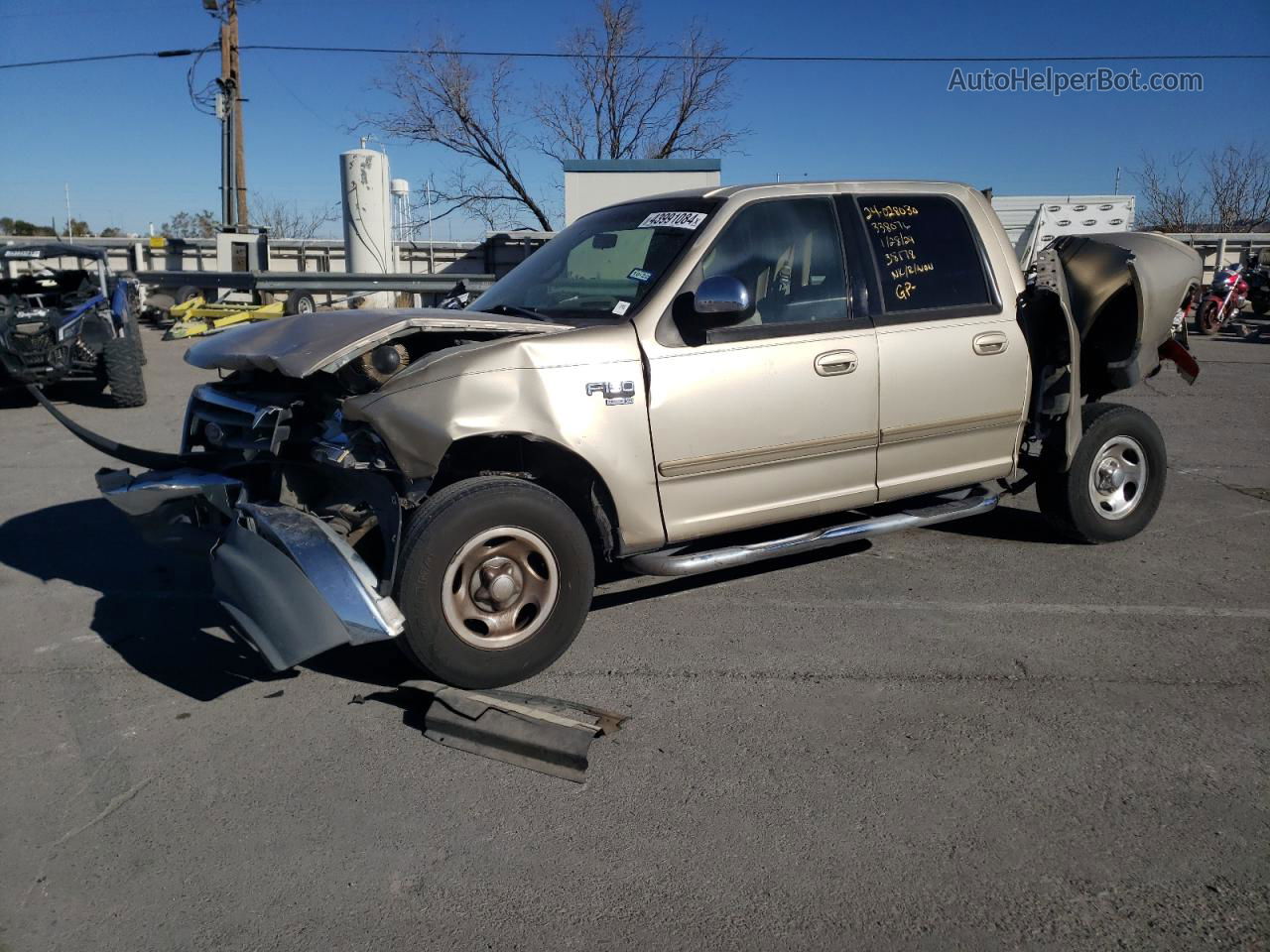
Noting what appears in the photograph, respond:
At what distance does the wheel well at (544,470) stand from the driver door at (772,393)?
27 cm

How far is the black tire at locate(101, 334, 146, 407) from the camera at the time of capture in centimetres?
1043

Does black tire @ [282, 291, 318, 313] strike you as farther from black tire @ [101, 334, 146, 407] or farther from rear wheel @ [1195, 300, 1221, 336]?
rear wheel @ [1195, 300, 1221, 336]

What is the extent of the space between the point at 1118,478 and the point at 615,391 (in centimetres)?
329

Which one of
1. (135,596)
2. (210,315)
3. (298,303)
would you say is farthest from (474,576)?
(210,315)

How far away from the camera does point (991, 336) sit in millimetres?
5090

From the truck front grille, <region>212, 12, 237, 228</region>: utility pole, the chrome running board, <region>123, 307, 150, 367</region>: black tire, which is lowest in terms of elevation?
the chrome running board

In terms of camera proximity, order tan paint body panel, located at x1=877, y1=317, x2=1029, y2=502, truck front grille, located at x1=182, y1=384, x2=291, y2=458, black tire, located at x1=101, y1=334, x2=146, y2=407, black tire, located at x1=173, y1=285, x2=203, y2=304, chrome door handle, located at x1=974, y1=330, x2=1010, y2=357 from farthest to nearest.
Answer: black tire, located at x1=173, y1=285, x2=203, y2=304
black tire, located at x1=101, y1=334, x2=146, y2=407
chrome door handle, located at x1=974, y1=330, x2=1010, y2=357
tan paint body panel, located at x1=877, y1=317, x2=1029, y2=502
truck front grille, located at x1=182, y1=384, x2=291, y2=458

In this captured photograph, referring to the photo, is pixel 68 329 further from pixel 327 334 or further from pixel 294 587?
pixel 294 587

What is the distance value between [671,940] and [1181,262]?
479 cm

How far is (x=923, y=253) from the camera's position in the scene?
506cm

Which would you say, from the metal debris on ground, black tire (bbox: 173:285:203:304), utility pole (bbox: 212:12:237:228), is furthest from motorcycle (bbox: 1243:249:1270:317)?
utility pole (bbox: 212:12:237:228)

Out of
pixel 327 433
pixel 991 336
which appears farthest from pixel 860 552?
pixel 327 433

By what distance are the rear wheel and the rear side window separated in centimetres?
1652

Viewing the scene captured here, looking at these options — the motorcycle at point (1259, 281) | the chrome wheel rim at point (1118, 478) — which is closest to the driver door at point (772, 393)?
the chrome wheel rim at point (1118, 478)
